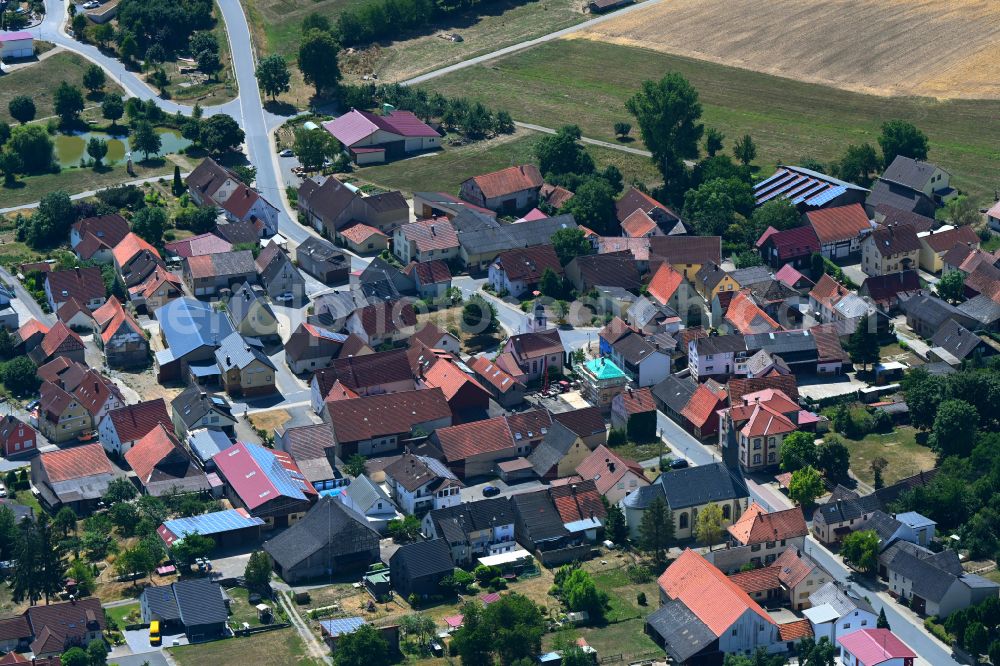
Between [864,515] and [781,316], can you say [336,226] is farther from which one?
[864,515]

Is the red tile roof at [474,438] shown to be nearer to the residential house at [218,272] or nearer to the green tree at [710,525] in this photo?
the green tree at [710,525]

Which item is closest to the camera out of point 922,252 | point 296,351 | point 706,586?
point 706,586

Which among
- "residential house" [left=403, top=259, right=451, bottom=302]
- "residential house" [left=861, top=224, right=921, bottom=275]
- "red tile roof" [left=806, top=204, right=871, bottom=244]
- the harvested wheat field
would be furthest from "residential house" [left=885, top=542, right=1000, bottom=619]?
the harvested wheat field

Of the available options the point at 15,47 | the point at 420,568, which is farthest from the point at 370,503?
the point at 15,47

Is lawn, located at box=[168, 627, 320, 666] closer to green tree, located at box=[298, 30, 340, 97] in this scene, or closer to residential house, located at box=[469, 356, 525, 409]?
residential house, located at box=[469, 356, 525, 409]

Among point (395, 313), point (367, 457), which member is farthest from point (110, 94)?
point (367, 457)
